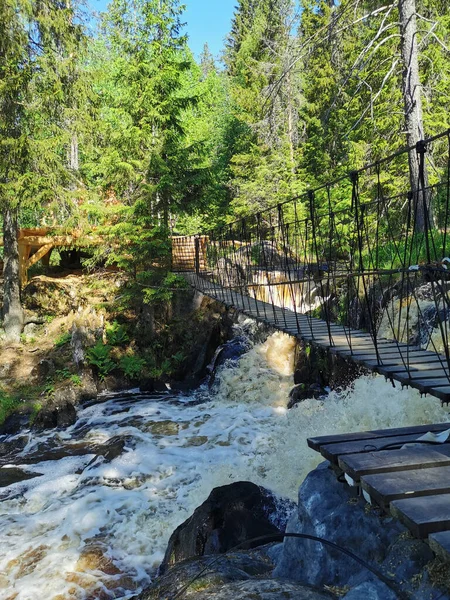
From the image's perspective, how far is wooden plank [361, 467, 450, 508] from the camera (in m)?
1.79

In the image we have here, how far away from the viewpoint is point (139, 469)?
564 centimetres

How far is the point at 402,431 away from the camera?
8.55 ft

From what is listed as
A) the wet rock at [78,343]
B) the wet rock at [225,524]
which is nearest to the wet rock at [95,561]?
the wet rock at [225,524]

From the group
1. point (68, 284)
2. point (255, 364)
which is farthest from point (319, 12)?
point (255, 364)

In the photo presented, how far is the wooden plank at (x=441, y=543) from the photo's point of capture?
4.75 feet

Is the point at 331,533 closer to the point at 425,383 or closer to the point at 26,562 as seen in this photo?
the point at 425,383

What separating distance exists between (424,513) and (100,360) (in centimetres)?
828

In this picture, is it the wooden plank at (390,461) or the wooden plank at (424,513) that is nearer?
the wooden plank at (424,513)

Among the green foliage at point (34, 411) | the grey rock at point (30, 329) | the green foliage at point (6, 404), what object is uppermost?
the grey rock at point (30, 329)

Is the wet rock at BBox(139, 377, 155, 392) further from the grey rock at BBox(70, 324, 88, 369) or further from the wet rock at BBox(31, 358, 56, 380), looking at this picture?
the wet rock at BBox(31, 358, 56, 380)

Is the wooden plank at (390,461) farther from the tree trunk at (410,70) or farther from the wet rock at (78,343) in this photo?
the wet rock at (78,343)

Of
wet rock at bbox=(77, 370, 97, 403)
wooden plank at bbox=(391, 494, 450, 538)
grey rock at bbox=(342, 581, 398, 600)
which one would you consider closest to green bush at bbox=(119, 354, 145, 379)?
wet rock at bbox=(77, 370, 97, 403)

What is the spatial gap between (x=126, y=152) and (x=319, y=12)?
51.2 feet

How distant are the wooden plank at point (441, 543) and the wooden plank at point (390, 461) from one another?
0.49 meters
